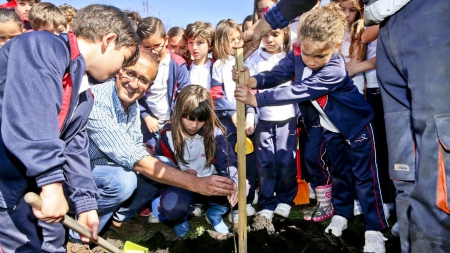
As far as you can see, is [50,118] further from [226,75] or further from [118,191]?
[226,75]

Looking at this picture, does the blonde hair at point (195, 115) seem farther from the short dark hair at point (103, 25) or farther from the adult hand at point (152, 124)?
the short dark hair at point (103, 25)

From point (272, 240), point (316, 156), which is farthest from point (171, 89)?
point (272, 240)

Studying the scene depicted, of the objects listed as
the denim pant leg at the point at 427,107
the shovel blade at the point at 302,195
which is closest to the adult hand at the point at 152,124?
the shovel blade at the point at 302,195

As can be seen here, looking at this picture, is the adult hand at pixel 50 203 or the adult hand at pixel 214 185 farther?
the adult hand at pixel 214 185

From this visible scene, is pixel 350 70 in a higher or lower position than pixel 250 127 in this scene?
higher

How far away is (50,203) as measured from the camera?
173 centimetres

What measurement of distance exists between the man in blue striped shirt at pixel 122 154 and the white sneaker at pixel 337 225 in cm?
99

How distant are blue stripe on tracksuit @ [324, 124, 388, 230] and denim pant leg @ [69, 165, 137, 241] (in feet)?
5.56

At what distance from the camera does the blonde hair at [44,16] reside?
4.73m

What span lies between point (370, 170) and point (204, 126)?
1393 mm

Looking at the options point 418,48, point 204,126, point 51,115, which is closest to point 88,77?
point 51,115

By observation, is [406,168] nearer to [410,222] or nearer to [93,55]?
[410,222]

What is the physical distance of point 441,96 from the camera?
5.69 feet

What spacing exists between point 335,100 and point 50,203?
92.6 inches
